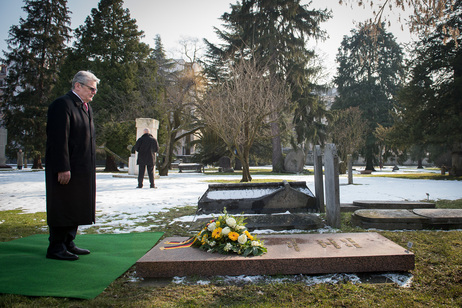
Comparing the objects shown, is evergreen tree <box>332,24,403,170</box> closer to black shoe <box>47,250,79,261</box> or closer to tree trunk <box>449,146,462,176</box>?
tree trunk <box>449,146,462,176</box>

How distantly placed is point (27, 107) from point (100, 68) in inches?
324

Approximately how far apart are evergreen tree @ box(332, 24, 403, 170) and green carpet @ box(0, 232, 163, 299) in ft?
105

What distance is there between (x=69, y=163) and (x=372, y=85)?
1401 inches

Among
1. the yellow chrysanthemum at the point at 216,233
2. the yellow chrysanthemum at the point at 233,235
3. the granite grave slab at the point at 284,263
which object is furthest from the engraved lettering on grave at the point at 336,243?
the yellow chrysanthemum at the point at 216,233

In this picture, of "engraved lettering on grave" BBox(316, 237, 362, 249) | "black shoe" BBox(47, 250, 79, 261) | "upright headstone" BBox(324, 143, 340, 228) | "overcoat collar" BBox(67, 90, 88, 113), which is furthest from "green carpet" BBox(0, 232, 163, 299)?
"upright headstone" BBox(324, 143, 340, 228)

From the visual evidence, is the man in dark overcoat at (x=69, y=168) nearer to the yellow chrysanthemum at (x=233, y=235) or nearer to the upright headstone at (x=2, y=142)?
the yellow chrysanthemum at (x=233, y=235)

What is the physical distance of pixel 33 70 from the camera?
27.7 metres

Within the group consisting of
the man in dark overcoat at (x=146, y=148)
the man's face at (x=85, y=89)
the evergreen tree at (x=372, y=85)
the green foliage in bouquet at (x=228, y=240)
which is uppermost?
the evergreen tree at (x=372, y=85)

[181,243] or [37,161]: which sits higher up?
[37,161]

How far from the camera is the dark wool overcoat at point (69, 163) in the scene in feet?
11.0

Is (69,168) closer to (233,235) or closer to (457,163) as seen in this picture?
(233,235)

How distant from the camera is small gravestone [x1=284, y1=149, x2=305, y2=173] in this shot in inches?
1010

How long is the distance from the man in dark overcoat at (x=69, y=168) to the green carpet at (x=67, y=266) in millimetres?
244

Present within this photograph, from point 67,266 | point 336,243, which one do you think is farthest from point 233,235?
point 67,266
